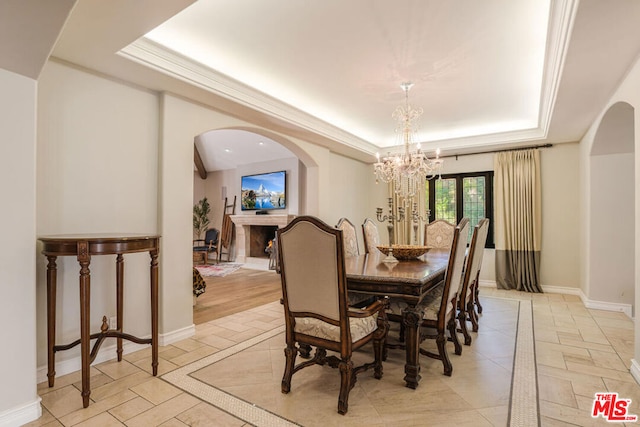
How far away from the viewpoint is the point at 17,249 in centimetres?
180

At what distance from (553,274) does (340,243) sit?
4.90 metres

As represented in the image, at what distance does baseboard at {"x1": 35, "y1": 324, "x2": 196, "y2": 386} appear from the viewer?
2.35m

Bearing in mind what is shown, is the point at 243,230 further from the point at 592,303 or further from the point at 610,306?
the point at 610,306

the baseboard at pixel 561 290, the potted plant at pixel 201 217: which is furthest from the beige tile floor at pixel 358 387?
the potted plant at pixel 201 217

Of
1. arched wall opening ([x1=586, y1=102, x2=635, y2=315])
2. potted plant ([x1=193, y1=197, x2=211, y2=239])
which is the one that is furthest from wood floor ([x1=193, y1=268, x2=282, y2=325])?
arched wall opening ([x1=586, y1=102, x2=635, y2=315])

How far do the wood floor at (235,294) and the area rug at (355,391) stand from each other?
1.26 meters

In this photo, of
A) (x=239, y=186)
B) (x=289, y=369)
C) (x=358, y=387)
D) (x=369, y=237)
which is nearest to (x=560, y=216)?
(x=369, y=237)

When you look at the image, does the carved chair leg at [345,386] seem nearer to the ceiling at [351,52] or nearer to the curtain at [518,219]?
the ceiling at [351,52]

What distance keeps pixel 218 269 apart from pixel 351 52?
5843 millimetres

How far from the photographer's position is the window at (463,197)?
571cm

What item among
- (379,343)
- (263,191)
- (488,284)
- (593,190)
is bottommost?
(488,284)

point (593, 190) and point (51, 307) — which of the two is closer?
point (51, 307)

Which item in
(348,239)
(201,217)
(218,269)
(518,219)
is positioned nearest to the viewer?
(348,239)

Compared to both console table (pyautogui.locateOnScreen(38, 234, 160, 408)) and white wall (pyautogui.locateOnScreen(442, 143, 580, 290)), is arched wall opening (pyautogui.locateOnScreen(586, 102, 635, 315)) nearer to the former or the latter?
white wall (pyautogui.locateOnScreen(442, 143, 580, 290))
